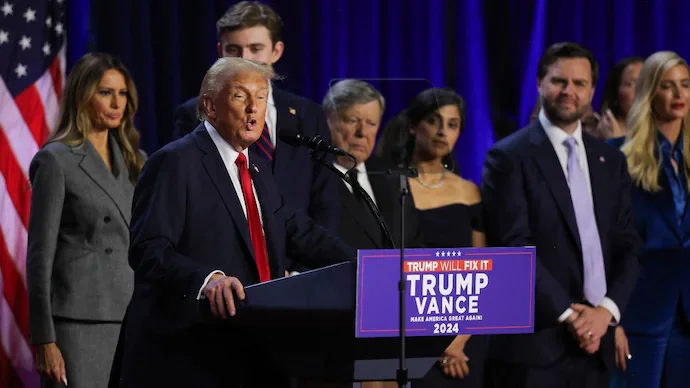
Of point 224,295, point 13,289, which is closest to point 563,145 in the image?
point 224,295

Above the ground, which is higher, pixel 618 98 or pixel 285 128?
pixel 618 98

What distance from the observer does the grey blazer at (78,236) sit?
3.89 m

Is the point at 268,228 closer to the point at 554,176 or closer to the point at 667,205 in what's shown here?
the point at 554,176

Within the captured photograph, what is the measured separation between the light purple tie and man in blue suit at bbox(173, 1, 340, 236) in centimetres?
92

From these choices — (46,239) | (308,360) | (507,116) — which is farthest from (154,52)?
(308,360)

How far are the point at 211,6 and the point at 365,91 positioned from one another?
1319 mm

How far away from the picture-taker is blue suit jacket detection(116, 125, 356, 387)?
265 centimetres

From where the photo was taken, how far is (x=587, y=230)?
13.2 ft

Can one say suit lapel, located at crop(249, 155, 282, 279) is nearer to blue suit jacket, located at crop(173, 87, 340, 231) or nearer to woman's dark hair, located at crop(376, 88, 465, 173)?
blue suit jacket, located at crop(173, 87, 340, 231)

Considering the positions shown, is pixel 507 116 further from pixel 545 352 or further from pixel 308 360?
pixel 308 360

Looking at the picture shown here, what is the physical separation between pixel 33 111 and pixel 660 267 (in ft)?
9.19

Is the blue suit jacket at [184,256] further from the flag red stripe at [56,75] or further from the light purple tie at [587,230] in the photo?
the flag red stripe at [56,75]

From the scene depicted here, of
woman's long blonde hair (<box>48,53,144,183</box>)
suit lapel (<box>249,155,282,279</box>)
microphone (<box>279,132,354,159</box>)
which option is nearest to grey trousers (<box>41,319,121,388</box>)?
woman's long blonde hair (<box>48,53,144,183</box>)

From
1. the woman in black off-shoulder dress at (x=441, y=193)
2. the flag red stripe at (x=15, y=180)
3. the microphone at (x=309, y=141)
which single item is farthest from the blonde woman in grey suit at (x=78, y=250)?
the microphone at (x=309, y=141)
